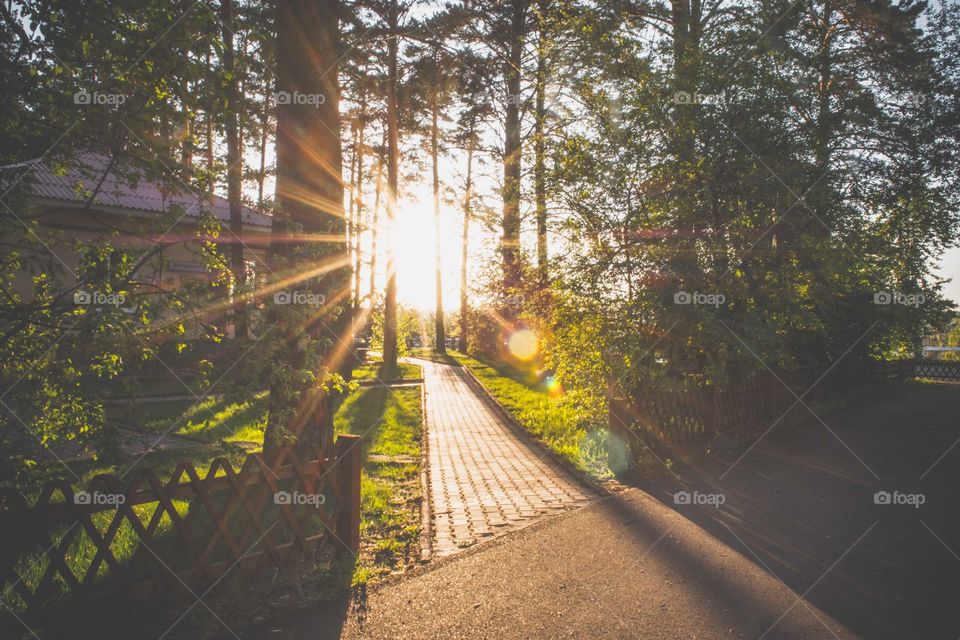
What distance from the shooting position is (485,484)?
722 cm

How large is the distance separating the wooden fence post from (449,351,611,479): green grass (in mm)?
4047

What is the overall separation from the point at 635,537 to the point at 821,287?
6.69 m

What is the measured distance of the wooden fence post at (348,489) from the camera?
4773mm

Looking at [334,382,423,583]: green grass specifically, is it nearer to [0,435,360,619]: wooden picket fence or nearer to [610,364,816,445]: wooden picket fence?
[0,435,360,619]: wooden picket fence

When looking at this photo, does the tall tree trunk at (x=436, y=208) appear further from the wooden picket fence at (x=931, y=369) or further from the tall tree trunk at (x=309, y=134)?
the wooden picket fence at (x=931, y=369)

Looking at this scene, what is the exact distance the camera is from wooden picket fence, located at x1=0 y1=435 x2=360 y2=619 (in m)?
3.33

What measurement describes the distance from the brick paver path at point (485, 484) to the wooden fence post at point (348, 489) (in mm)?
860

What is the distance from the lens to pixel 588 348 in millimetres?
8664

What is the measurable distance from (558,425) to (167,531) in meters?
7.67

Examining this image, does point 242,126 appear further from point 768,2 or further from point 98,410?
point 768,2

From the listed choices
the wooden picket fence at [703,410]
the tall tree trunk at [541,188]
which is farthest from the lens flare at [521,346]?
the tall tree trunk at [541,188]

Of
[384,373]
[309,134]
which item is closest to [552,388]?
[384,373]

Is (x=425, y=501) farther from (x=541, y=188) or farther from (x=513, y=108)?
(x=513, y=108)

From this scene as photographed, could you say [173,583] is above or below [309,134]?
below
